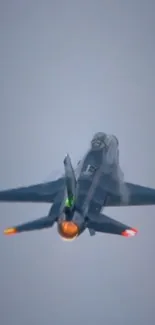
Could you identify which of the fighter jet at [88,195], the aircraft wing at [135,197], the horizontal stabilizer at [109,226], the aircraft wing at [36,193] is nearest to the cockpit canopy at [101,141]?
the fighter jet at [88,195]

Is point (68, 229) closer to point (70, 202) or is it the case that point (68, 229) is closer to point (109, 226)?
point (70, 202)

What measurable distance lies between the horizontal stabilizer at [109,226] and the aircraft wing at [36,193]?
489 centimetres

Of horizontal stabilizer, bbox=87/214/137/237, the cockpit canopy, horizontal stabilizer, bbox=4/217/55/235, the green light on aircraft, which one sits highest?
the cockpit canopy

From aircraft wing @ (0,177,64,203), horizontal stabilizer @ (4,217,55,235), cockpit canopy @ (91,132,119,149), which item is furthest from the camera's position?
cockpit canopy @ (91,132,119,149)

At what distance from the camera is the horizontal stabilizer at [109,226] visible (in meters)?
23.0

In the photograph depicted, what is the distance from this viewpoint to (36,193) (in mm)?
29391

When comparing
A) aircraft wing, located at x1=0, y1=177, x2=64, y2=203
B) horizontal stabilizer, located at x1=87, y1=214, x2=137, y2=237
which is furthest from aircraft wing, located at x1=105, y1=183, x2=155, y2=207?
horizontal stabilizer, located at x1=87, y1=214, x2=137, y2=237

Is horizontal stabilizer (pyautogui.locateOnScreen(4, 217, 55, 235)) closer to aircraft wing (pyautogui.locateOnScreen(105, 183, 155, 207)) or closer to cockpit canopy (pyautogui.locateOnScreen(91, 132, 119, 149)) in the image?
aircraft wing (pyautogui.locateOnScreen(105, 183, 155, 207))

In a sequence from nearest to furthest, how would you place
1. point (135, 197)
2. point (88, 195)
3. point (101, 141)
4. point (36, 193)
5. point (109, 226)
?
point (109, 226), point (88, 195), point (36, 193), point (135, 197), point (101, 141)

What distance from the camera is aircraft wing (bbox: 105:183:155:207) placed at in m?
28.6

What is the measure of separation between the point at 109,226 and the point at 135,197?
264 inches

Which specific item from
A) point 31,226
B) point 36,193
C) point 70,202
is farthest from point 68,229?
point 36,193

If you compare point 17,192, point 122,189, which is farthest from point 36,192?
point 122,189

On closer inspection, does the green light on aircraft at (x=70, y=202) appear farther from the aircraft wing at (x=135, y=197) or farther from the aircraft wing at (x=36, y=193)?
the aircraft wing at (x=135, y=197)
